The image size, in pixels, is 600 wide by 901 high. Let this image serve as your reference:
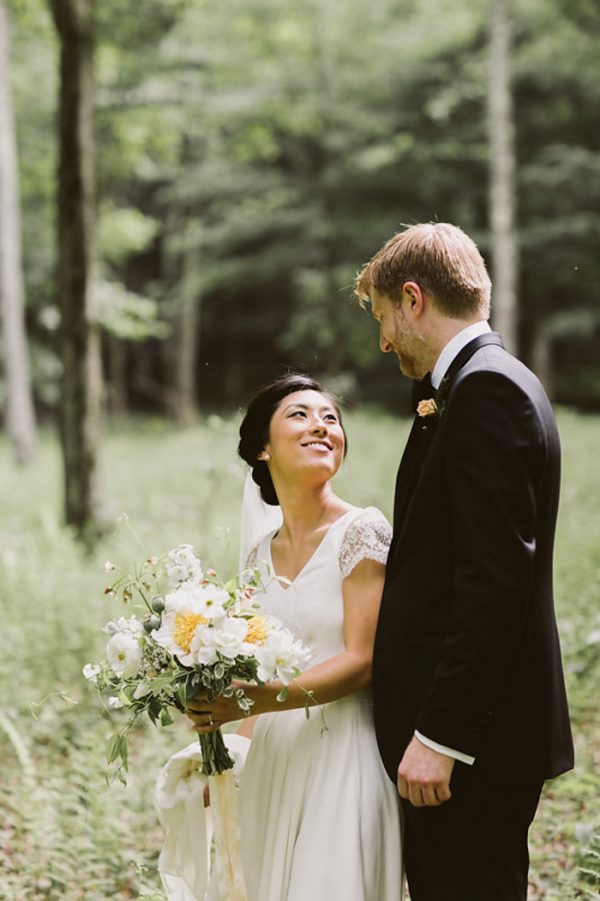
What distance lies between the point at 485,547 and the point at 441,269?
744mm

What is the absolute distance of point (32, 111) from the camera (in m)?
21.2

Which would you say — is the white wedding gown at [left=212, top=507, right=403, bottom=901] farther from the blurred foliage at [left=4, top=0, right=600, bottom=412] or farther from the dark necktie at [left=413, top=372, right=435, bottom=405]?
the blurred foliage at [left=4, top=0, right=600, bottom=412]

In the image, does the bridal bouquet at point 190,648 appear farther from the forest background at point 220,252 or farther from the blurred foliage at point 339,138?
the blurred foliage at point 339,138

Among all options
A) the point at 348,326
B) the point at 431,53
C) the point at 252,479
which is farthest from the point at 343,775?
the point at 348,326

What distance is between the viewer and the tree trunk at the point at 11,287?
56.0ft

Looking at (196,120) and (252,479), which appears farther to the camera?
(196,120)

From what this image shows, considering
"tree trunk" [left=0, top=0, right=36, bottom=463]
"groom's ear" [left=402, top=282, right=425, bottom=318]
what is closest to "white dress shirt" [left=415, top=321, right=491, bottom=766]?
"groom's ear" [left=402, top=282, right=425, bottom=318]

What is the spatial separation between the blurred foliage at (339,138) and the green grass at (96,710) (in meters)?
8.61

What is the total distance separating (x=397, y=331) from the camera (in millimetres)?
2705

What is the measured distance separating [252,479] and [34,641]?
157 inches

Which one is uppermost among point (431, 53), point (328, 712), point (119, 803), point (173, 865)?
point (431, 53)

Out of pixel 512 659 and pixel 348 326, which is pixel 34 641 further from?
pixel 348 326

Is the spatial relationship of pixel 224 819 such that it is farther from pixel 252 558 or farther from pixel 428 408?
pixel 428 408

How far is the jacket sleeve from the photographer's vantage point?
7.71 ft
